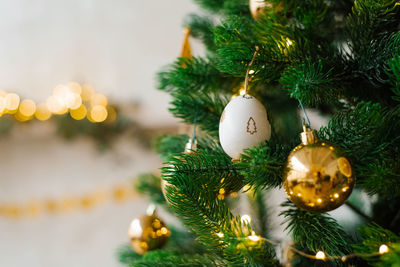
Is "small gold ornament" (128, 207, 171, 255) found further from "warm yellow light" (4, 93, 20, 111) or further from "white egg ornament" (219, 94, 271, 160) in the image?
"warm yellow light" (4, 93, 20, 111)

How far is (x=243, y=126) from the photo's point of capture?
29cm

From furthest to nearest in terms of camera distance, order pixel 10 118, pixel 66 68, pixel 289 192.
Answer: pixel 66 68, pixel 10 118, pixel 289 192

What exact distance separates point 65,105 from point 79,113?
0.20ft

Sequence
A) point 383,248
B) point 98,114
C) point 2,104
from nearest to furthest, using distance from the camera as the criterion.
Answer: point 383,248, point 2,104, point 98,114

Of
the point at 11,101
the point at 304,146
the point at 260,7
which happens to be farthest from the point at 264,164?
the point at 11,101

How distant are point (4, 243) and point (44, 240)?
15 cm

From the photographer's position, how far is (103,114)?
133cm

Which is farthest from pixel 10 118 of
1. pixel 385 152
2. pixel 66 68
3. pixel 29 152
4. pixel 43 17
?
pixel 385 152

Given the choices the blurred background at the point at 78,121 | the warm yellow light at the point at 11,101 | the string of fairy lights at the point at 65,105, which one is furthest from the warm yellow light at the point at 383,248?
the warm yellow light at the point at 11,101

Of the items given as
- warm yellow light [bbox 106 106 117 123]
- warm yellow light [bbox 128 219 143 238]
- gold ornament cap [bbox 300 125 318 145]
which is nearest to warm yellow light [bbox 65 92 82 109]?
warm yellow light [bbox 106 106 117 123]

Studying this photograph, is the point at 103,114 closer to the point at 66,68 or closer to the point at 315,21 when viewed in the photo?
the point at 66,68

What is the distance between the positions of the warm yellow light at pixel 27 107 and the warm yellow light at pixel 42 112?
17 millimetres

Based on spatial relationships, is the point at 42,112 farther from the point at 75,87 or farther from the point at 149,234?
the point at 149,234

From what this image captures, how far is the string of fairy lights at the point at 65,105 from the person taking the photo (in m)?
1.25
